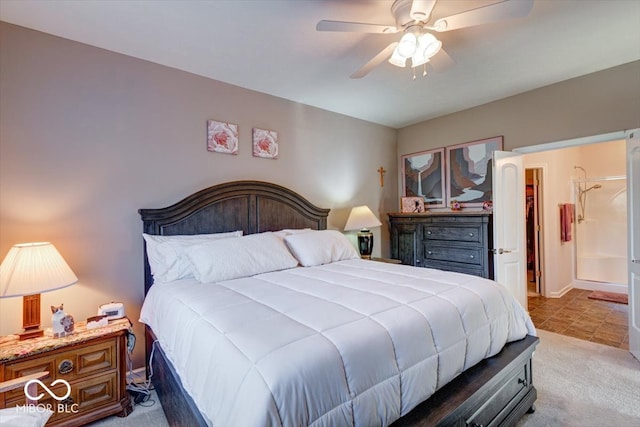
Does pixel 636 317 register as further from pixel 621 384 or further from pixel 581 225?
pixel 581 225

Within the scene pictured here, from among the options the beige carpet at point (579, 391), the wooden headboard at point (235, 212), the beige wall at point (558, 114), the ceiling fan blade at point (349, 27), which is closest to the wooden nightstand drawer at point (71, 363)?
the beige carpet at point (579, 391)

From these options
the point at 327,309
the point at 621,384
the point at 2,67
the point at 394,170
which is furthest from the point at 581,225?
the point at 2,67

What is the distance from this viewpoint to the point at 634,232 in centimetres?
257

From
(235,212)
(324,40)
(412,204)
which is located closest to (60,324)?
(235,212)

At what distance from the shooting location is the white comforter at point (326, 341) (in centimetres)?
99

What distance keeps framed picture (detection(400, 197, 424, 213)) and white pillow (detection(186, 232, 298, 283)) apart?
2404mm

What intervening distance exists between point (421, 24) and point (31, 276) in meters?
2.85

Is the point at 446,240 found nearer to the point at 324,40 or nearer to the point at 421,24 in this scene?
the point at 421,24

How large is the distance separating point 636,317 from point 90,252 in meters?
4.65

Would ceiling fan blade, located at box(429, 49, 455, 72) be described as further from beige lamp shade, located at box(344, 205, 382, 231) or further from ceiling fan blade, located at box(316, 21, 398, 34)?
beige lamp shade, located at box(344, 205, 382, 231)

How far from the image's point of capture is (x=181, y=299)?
5.70 feet

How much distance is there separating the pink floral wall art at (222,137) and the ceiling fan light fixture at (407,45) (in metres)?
1.80

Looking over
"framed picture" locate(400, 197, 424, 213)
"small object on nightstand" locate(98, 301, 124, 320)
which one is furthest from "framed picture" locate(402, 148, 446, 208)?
"small object on nightstand" locate(98, 301, 124, 320)

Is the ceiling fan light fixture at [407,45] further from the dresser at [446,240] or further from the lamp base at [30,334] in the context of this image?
the lamp base at [30,334]
